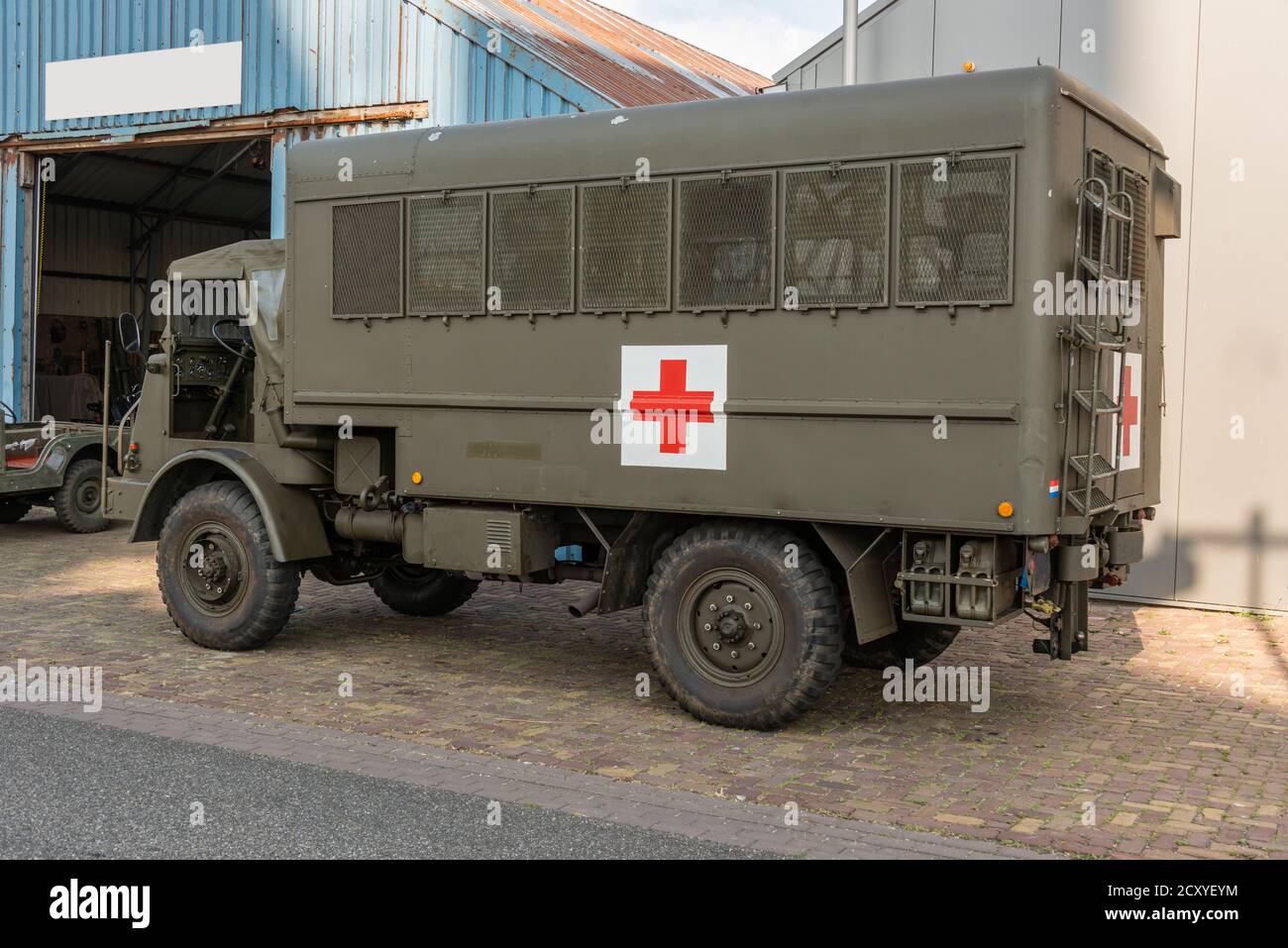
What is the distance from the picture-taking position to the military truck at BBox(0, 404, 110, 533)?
15727 mm

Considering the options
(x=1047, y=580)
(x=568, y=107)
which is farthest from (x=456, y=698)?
(x=568, y=107)

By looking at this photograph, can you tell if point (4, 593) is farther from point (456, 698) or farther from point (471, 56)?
point (471, 56)

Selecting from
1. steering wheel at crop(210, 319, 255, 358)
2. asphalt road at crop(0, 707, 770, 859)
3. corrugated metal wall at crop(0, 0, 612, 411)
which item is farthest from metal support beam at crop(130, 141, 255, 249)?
asphalt road at crop(0, 707, 770, 859)

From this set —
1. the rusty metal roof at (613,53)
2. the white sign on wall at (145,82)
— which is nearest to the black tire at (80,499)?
the white sign on wall at (145,82)

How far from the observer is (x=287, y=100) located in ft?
54.2

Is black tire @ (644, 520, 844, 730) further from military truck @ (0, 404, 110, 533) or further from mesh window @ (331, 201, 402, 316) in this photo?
military truck @ (0, 404, 110, 533)

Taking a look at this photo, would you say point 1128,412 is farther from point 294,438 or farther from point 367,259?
point 294,438

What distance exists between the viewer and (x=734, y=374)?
754cm

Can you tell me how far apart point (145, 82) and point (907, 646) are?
13.5 m

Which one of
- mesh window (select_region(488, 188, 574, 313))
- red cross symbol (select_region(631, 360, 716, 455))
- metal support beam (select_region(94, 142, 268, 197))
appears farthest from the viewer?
metal support beam (select_region(94, 142, 268, 197))

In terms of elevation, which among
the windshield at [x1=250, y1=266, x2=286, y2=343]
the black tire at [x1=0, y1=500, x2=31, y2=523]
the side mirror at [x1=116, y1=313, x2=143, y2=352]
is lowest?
the black tire at [x1=0, y1=500, x2=31, y2=523]

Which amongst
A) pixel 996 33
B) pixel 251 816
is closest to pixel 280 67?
pixel 996 33

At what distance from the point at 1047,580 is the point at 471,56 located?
10.5 m

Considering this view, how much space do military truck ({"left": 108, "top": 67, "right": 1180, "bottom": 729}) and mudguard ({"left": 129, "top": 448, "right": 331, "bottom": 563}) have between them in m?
0.03
